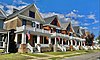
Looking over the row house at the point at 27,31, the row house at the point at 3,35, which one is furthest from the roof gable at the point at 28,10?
the row house at the point at 3,35

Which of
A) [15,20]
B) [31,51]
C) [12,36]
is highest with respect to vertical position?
[15,20]

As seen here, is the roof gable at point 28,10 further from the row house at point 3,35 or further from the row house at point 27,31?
the row house at point 3,35

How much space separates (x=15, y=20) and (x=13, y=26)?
4.54 feet

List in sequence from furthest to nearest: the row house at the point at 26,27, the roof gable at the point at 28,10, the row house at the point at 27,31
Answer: the roof gable at the point at 28,10 < the row house at the point at 27,31 < the row house at the point at 26,27

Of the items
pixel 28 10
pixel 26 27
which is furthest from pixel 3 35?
pixel 28 10

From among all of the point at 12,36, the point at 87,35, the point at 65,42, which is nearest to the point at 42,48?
the point at 12,36

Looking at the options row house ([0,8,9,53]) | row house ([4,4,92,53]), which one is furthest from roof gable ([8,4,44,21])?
row house ([0,8,9,53])

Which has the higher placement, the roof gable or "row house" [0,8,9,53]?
the roof gable

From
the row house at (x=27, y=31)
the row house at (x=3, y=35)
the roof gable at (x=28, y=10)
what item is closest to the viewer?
the row house at (x=3, y=35)

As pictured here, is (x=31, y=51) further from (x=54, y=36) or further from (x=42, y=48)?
(x=54, y=36)

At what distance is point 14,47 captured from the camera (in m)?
32.4

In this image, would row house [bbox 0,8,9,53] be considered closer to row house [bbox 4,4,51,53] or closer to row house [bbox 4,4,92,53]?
row house [bbox 4,4,92,53]

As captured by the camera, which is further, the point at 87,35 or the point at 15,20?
the point at 87,35

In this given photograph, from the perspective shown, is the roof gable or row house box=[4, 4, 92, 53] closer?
row house box=[4, 4, 92, 53]
